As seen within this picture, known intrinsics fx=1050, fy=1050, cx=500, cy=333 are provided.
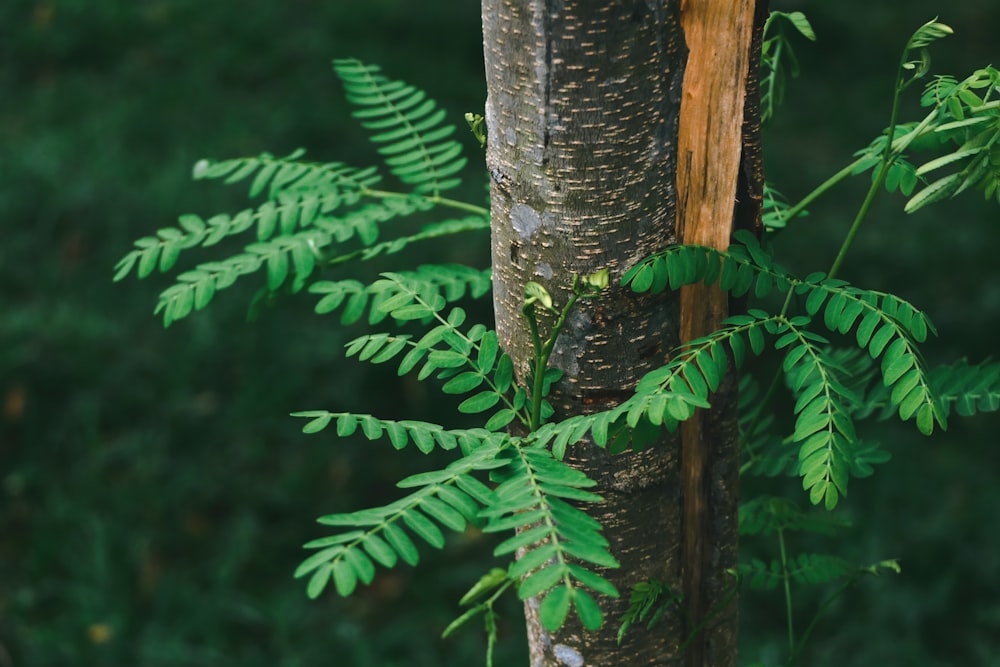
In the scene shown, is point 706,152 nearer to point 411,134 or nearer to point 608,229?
point 608,229

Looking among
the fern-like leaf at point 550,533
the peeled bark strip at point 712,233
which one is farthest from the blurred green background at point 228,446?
the fern-like leaf at point 550,533

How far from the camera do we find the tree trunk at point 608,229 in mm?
1038

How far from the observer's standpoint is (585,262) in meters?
1.12

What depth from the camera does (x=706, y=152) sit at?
3.81 feet

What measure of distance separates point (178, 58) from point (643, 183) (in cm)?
563

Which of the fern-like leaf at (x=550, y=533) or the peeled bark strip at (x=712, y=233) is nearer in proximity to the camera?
the fern-like leaf at (x=550, y=533)

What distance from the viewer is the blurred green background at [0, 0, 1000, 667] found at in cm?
348

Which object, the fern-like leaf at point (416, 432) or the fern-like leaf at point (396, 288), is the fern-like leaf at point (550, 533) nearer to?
the fern-like leaf at point (416, 432)

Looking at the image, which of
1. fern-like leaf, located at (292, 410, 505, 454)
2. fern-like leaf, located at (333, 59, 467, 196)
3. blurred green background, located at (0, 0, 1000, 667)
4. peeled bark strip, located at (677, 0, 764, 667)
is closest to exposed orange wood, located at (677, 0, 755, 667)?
peeled bark strip, located at (677, 0, 764, 667)

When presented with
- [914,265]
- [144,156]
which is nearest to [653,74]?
[914,265]

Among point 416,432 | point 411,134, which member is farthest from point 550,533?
point 411,134

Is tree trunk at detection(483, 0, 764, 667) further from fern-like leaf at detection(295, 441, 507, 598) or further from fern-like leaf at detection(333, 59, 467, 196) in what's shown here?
fern-like leaf at detection(333, 59, 467, 196)

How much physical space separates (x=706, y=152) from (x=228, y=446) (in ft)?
10.2

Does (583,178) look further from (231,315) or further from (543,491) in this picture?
(231,315)
